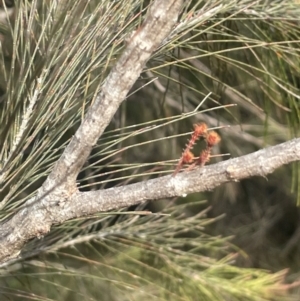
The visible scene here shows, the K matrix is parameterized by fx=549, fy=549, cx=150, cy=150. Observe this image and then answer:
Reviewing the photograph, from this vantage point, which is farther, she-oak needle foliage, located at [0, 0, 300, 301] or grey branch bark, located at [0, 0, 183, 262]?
she-oak needle foliage, located at [0, 0, 300, 301]

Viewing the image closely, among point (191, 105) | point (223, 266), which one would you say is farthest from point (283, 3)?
point (191, 105)

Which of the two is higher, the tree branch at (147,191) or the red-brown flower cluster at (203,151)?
the red-brown flower cluster at (203,151)

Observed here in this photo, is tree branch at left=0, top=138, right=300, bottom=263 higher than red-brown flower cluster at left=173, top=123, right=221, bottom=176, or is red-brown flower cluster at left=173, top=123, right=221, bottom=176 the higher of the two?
red-brown flower cluster at left=173, top=123, right=221, bottom=176

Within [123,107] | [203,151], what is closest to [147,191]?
[203,151]

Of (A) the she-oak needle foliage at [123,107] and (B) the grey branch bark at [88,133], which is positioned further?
(A) the she-oak needle foliage at [123,107]

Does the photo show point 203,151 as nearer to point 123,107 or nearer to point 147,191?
point 147,191
